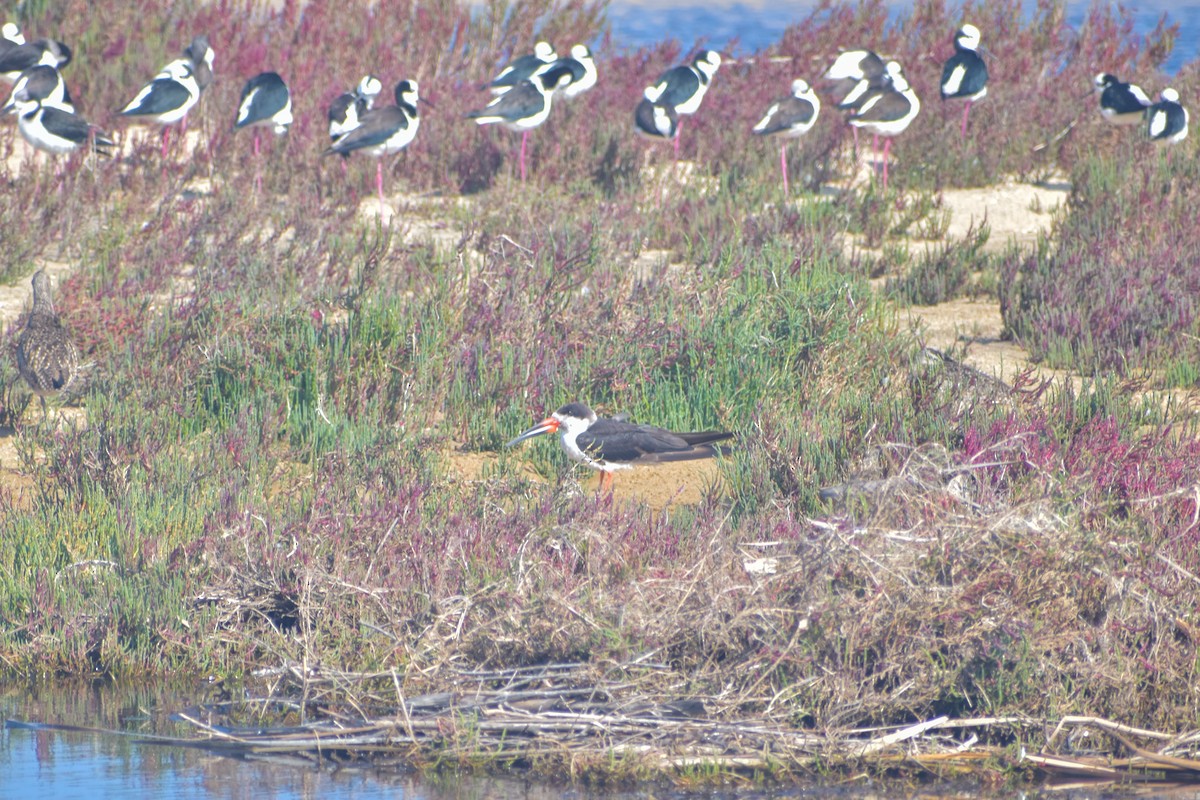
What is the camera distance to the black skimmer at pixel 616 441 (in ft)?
22.0

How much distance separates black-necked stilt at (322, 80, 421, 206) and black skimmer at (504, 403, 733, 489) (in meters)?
5.12

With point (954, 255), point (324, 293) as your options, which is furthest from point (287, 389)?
point (954, 255)

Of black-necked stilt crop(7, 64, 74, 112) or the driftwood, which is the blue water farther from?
the driftwood

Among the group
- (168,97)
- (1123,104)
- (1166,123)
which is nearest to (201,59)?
(168,97)

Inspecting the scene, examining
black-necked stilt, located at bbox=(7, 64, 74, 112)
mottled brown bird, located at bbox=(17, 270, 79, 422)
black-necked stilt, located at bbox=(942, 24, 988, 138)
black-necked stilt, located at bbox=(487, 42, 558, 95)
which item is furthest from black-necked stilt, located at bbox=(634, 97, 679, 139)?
mottled brown bird, located at bbox=(17, 270, 79, 422)

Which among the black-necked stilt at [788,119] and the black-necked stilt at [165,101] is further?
the black-necked stilt at [788,119]

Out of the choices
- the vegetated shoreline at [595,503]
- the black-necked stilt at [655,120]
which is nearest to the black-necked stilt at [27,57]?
the vegetated shoreline at [595,503]

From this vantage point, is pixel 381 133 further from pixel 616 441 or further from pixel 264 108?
pixel 616 441

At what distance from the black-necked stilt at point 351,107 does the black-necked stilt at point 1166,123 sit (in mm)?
6641

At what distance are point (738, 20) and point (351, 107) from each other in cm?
1447

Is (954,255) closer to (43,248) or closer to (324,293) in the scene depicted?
(324,293)

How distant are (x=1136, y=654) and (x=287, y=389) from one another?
4.52 metres

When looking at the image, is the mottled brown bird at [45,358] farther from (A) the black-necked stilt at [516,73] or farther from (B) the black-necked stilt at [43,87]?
A: (A) the black-necked stilt at [516,73]

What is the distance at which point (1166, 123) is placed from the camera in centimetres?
1222
